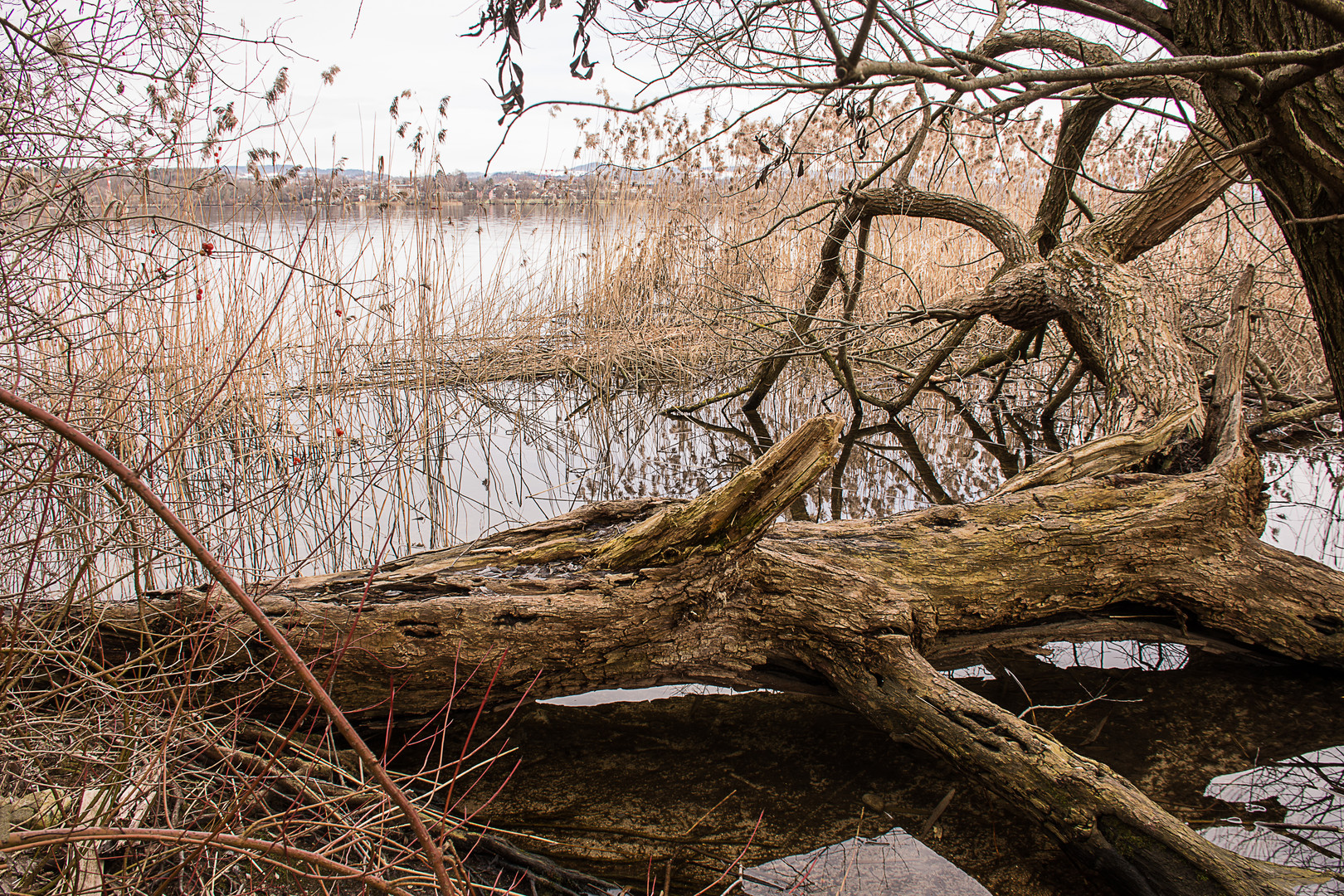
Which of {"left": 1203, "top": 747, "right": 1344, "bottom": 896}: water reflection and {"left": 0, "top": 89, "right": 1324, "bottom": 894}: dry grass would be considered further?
{"left": 1203, "top": 747, "right": 1344, "bottom": 896}: water reflection

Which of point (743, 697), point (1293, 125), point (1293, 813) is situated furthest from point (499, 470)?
point (1293, 125)

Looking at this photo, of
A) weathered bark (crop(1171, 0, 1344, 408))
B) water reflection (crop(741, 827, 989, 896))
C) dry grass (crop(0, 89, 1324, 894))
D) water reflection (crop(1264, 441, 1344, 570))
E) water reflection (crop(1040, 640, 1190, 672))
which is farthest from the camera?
water reflection (crop(1264, 441, 1344, 570))

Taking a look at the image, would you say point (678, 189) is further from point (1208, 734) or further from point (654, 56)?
point (1208, 734)

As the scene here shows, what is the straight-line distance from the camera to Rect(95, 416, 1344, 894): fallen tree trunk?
1.77 m

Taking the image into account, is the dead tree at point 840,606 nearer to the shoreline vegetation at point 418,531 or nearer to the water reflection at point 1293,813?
the shoreline vegetation at point 418,531

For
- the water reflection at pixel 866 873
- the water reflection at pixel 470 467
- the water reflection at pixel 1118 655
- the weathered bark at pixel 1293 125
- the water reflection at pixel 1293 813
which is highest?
the weathered bark at pixel 1293 125

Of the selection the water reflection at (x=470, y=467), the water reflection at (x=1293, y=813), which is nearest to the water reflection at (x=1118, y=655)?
the water reflection at (x=1293, y=813)

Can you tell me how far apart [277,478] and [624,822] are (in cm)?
264

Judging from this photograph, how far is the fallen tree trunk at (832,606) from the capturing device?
5.80ft

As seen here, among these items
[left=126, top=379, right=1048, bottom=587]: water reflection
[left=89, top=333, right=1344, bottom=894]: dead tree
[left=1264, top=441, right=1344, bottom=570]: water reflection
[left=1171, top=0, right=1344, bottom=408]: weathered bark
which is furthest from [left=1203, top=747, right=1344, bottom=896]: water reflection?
[left=126, top=379, right=1048, bottom=587]: water reflection

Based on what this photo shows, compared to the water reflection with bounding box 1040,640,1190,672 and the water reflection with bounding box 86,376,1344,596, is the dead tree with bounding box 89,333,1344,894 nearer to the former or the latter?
the water reflection with bounding box 1040,640,1190,672

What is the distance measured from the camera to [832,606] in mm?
2062

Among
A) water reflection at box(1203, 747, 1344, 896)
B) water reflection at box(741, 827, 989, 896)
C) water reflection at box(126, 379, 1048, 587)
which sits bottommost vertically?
water reflection at box(741, 827, 989, 896)

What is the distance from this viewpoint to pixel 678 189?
20.0ft
